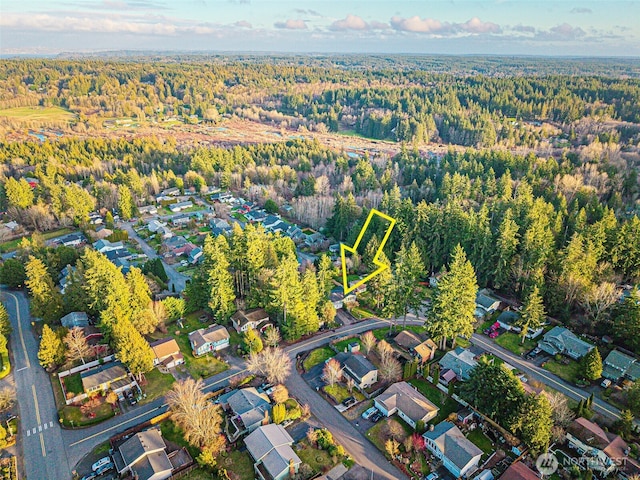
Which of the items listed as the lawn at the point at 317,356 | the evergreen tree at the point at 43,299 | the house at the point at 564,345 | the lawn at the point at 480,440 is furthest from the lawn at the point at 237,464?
the house at the point at 564,345

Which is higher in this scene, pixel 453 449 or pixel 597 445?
pixel 453 449

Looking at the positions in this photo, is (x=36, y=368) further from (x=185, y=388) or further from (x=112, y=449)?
(x=185, y=388)

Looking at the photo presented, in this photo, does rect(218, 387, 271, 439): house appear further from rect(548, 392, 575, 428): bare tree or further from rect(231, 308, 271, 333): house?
rect(548, 392, 575, 428): bare tree

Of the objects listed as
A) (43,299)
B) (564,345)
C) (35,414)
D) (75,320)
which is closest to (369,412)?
(564,345)

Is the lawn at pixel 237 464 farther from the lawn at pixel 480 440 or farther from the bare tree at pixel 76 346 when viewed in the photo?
the bare tree at pixel 76 346

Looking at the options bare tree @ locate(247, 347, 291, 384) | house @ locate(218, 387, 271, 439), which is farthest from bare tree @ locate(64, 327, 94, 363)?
bare tree @ locate(247, 347, 291, 384)

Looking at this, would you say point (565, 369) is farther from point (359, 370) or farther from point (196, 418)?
point (196, 418)
